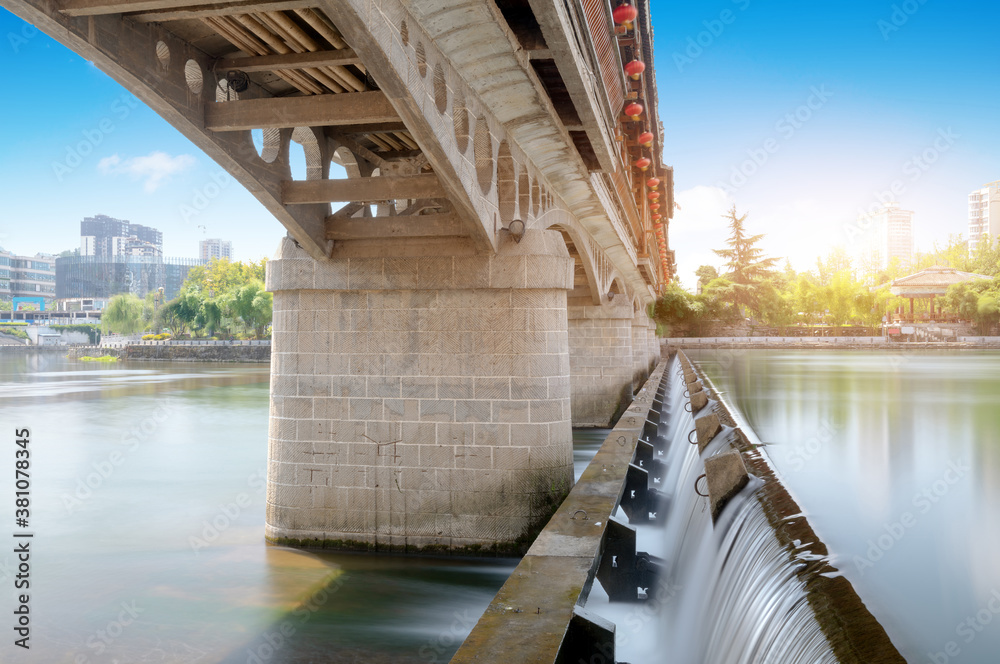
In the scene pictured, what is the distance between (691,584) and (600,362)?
19.2 meters

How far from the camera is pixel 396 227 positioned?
9.73 meters

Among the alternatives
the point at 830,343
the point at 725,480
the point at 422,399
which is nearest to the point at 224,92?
the point at 422,399

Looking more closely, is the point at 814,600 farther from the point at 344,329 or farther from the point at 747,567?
the point at 344,329

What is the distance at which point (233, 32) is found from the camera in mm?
6934

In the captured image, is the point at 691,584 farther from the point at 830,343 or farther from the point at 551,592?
the point at 830,343

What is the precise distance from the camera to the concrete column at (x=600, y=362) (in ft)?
80.2

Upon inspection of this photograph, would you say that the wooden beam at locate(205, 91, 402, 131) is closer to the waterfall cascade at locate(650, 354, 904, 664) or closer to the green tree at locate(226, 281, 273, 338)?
the waterfall cascade at locate(650, 354, 904, 664)

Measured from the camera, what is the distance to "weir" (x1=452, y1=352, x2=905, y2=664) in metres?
3.33

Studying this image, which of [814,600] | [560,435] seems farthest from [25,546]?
[814,600]

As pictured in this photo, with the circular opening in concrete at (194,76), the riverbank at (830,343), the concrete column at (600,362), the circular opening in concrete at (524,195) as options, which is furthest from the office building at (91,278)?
the circular opening in concrete at (194,76)

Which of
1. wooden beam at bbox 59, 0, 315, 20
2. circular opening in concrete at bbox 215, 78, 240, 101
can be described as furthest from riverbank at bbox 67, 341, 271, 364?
wooden beam at bbox 59, 0, 315, 20

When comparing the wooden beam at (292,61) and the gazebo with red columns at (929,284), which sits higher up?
the gazebo with red columns at (929,284)

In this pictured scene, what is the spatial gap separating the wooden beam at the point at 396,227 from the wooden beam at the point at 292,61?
2796 mm

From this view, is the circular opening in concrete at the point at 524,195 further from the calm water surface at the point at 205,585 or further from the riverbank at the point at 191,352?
the riverbank at the point at 191,352
